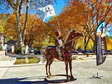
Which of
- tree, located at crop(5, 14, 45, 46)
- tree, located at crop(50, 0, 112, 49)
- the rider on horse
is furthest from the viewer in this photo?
tree, located at crop(5, 14, 45, 46)

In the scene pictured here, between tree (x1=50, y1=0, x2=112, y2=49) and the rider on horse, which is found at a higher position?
tree (x1=50, y1=0, x2=112, y2=49)

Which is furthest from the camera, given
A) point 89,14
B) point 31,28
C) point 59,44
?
point 31,28

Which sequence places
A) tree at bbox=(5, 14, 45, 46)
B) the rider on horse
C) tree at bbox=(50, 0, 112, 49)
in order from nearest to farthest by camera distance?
the rider on horse → tree at bbox=(50, 0, 112, 49) → tree at bbox=(5, 14, 45, 46)

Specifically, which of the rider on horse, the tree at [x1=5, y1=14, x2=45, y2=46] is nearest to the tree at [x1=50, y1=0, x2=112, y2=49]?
the tree at [x1=5, y1=14, x2=45, y2=46]

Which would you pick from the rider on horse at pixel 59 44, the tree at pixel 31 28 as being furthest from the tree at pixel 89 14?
the rider on horse at pixel 59 44

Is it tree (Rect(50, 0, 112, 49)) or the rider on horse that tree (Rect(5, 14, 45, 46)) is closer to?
tree (Rect(50, 0, 112, 49))

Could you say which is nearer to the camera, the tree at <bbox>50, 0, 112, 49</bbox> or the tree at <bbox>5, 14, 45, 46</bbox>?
the tree at <bbox>50, 0, 112, 49</bbox>

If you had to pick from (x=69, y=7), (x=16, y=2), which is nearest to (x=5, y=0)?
(x=16, y=2)

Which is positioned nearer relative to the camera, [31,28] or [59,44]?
[59,44]

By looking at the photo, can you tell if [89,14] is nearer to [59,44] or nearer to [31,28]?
[31,28]

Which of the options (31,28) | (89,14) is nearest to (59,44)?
(89,14)

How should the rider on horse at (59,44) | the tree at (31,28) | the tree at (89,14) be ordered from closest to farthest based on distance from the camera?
the rider on horse at (59,44) → the tree at (89,14) → the tree at (31,28)

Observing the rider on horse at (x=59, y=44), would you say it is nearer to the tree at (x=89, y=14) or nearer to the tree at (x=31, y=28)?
the tree at (x=89, y=14)

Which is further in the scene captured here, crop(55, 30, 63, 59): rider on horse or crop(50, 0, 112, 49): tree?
crop(50, 0, 112, 49): tree
